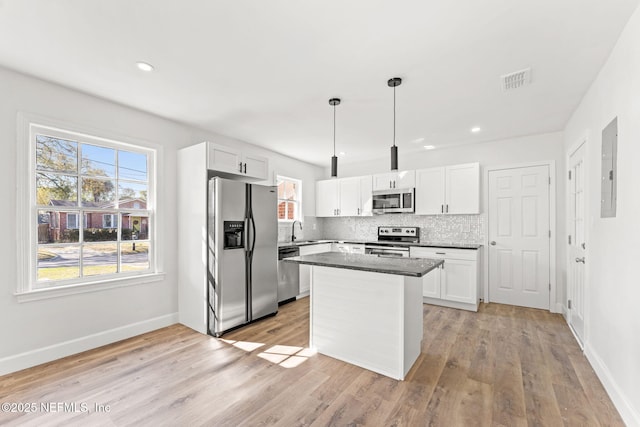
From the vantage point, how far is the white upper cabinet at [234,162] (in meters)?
3.33

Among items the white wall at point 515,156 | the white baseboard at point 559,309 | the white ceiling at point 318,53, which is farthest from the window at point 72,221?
the white baseboard at point 559,309

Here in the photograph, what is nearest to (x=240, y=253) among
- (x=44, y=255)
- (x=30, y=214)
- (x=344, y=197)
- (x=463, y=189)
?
(x=44, y=255)

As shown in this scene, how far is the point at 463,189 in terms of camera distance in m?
4.46

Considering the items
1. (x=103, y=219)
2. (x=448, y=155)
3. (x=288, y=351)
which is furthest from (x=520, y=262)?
(x=103, y=219)

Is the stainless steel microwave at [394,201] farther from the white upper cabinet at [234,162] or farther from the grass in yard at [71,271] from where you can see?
the grass in yard at [71,271]

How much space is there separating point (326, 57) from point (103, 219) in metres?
2.81

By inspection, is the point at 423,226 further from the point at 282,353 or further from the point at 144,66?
the point at 144,66

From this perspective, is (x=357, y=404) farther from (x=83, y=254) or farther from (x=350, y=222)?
(x=350, y=222)

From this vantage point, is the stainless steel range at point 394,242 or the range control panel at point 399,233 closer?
the stainless steel range at point 394,242

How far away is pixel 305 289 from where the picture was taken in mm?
4891

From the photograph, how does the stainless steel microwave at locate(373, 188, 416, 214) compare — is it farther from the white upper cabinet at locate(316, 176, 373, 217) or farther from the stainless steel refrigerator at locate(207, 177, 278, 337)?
the stainless steel refrigerator at locate(207, 177, 278, 337)

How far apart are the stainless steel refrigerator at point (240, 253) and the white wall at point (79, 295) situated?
69cm

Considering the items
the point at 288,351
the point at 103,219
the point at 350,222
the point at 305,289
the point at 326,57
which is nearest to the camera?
the point at 326,57

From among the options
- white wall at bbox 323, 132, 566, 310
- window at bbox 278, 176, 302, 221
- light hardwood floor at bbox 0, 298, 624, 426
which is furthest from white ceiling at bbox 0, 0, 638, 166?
light hardwood floor at bbox 0, 298, 624, 426
